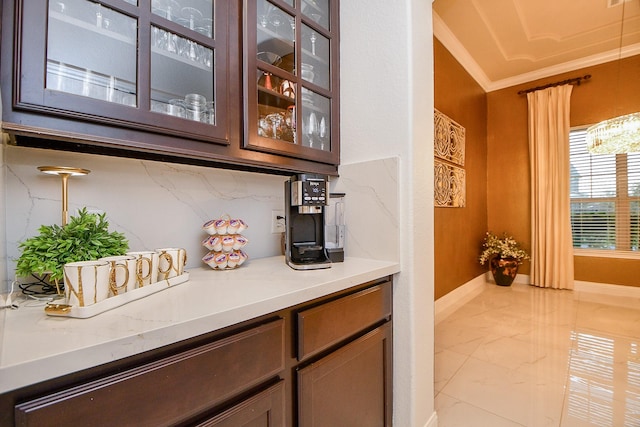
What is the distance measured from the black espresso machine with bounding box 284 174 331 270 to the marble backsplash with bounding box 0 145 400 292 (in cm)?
25

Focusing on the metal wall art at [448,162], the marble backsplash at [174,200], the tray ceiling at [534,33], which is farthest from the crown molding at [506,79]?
the marble backsplash at [174,200]

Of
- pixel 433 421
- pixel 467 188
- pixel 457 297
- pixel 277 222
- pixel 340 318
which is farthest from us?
pixel 467 188

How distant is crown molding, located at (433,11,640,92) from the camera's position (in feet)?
9.96

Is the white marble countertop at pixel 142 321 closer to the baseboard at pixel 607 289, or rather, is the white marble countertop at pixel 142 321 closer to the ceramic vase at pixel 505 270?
the ceramic vase at pixel 505 270

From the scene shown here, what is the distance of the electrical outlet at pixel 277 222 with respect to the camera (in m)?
1.55

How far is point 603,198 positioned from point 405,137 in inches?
156

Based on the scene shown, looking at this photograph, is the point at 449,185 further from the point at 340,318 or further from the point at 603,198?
the point at 340,318

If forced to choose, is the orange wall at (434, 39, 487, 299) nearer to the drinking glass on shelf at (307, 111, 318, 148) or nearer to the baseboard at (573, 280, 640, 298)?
the baseboard at (573, 280, 640, 298)

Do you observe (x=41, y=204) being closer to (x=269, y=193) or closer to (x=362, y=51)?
(x=269, y=193)

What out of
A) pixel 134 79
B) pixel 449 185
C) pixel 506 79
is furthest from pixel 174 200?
pixel 506 79

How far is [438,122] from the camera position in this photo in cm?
296

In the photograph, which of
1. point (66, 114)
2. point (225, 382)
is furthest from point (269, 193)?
point (225, 382)

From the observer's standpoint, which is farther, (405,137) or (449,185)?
(449,185)

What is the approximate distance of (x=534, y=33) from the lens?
315cm
